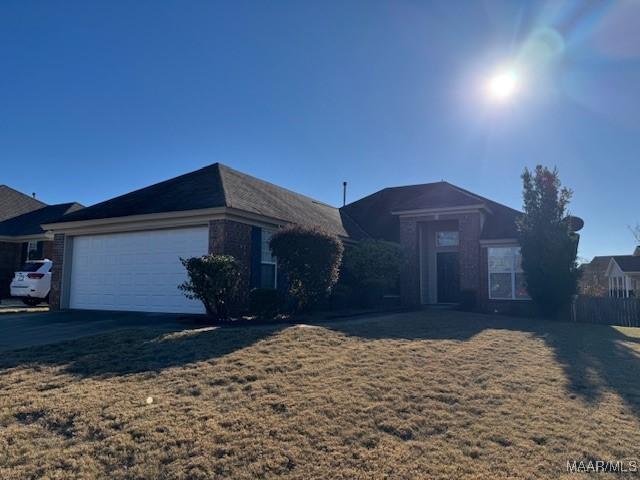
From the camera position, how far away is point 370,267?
1664 centimetres

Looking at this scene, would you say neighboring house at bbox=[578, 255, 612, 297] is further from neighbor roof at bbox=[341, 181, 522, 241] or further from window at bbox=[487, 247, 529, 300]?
neighbor roof at bbox=[341, 181, 522, 241]

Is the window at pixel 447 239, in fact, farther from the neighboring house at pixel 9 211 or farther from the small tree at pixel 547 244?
the neighboring house at pixel 9 211

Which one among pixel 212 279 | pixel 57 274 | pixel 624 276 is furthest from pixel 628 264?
pixel 57 274

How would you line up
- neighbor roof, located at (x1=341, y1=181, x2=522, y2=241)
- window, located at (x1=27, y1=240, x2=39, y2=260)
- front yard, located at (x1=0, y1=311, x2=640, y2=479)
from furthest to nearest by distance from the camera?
window, located at (x1=27, y1=240, x2=39, y2=260) → neighbor roof, located at (x1=341, y1=181, x2=522, y2=241) → front yard, located at (x1=0, y1=311, x2=640, y2=479)

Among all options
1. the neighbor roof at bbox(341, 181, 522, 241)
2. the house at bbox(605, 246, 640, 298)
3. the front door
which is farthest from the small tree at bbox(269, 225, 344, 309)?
the house at bbox(605, 246, 640, 298)

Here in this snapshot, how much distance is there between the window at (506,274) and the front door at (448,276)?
6.69ft

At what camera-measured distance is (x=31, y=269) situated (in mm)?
17578

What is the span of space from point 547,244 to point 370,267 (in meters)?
6.27

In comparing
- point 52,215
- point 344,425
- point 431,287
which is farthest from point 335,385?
point 52,215

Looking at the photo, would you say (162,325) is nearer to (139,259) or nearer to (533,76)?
(139,259)

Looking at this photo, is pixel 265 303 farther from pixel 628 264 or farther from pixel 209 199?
pixel 628 264

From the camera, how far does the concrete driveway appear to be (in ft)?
28.1

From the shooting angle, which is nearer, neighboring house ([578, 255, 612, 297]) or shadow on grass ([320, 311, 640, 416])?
shadow on grass ([320, 311, 640, 416])

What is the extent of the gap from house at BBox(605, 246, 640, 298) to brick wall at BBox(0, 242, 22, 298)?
36709mm
